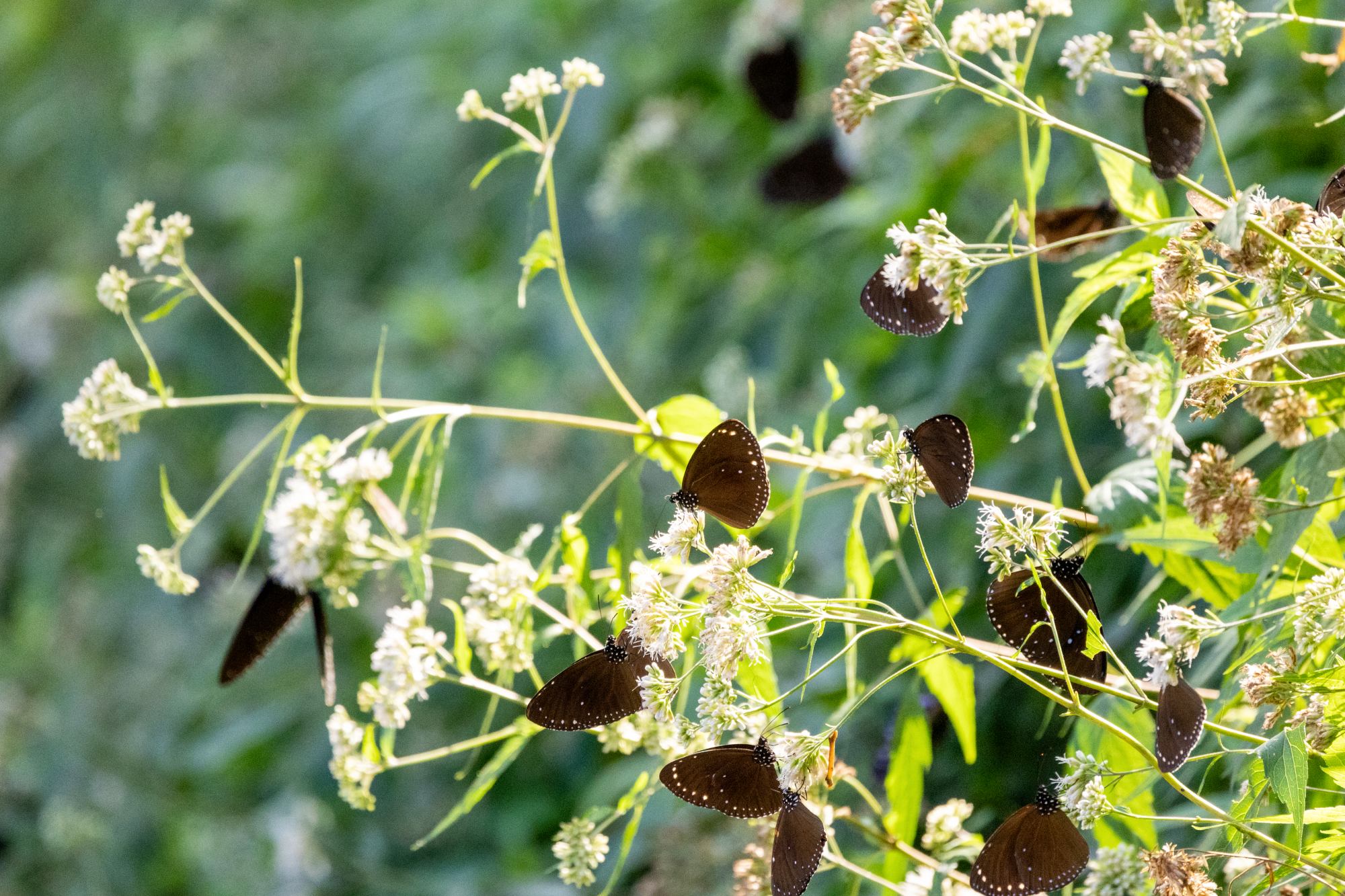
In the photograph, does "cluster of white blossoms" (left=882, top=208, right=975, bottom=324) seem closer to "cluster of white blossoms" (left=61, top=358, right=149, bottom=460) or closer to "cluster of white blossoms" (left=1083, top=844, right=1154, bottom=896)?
"cluster of white blossoms" (left=1083, top=844, right=1154, bottom=896)

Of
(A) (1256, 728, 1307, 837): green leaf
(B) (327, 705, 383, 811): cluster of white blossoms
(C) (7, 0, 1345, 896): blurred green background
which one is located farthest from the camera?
(C) (7, 0, 1345, 896): blurred green background

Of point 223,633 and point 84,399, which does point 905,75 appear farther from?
point 223,633

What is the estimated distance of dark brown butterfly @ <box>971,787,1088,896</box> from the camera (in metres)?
0.48

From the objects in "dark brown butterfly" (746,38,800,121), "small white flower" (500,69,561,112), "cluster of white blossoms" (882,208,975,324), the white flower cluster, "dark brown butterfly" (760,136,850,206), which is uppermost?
the white flower cluster

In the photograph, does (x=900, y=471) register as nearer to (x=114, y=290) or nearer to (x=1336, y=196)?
(x=1336, y=196)

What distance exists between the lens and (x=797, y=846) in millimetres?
470

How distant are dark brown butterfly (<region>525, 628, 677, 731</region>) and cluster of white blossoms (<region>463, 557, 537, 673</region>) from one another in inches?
3.4

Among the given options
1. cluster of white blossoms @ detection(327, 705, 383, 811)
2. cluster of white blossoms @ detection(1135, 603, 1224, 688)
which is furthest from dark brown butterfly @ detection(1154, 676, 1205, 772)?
cluster of white blossoms @ detection(327, 705, 383, 811)

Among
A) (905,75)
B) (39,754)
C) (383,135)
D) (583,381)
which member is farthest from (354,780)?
A: (383,135)

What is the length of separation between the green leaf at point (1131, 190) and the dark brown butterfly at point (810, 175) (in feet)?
3.51

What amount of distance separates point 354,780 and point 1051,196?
38.0 inches

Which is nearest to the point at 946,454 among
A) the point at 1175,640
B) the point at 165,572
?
the point at 1175,640

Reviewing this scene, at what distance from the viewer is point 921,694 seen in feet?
2.61

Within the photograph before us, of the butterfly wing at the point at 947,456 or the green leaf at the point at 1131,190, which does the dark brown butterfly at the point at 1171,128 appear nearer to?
the green leaf at the point at 1131,190
